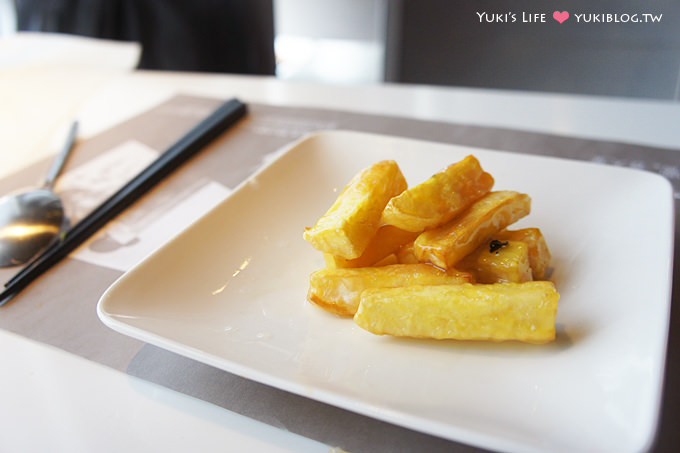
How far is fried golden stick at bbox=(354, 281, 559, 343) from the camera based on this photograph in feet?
2.13

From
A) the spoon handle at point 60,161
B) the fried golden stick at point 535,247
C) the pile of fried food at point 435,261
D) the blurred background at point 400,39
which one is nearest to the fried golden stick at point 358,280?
the pile of fried food at point 435,261

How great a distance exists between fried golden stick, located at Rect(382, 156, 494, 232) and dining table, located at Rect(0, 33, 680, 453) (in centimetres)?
25

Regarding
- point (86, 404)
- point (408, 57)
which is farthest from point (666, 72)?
point (86, 404)

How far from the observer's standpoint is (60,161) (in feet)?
4.85

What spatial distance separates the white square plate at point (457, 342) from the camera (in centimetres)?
56

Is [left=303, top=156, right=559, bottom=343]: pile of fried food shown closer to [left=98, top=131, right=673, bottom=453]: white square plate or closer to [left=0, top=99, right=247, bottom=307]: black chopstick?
[left=98, top=131, right=673, bottom=453]: white square plate

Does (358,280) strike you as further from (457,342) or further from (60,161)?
(60,161)

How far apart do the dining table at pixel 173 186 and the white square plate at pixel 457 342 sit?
2 cm

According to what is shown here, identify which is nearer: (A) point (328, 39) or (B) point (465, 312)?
(B) point (465, 312)

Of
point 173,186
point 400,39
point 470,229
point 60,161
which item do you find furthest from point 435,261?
point 400,39

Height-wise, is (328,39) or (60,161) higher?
(328,39)

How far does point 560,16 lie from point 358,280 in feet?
4.13

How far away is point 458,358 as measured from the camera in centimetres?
67

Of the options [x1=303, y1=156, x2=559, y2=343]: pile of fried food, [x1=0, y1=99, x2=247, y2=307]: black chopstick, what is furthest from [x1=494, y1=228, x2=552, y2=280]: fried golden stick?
[x1=0, y1=99, x2=247, y2=307]: black chopstick
